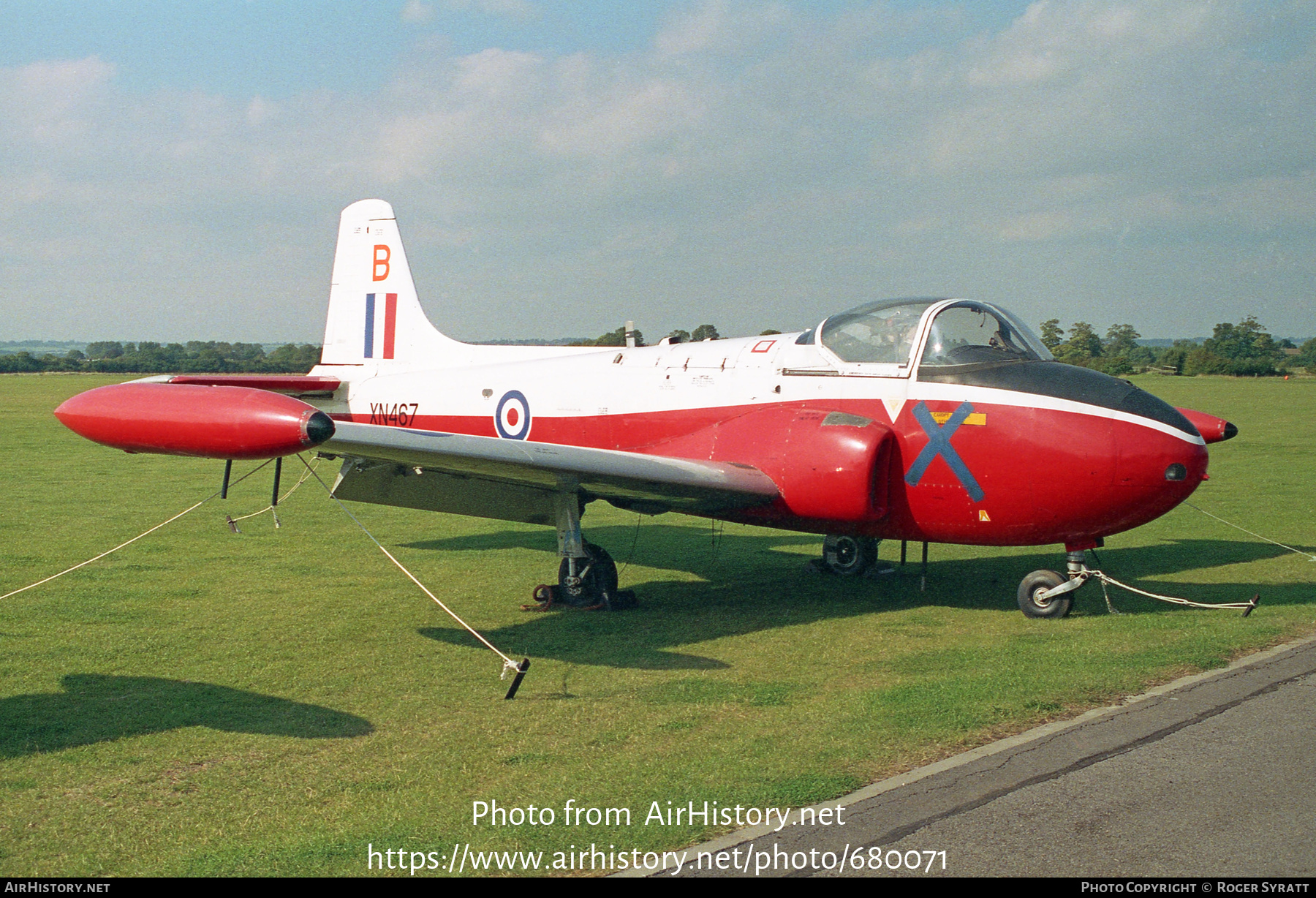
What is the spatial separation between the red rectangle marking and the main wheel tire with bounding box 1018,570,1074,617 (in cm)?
831

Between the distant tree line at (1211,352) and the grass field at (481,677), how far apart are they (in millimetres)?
49469

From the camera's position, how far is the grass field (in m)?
4.59

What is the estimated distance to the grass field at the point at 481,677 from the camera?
4.59 meters

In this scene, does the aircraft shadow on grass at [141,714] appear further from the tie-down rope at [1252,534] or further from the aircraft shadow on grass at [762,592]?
the tie-down rope at [1252,534]

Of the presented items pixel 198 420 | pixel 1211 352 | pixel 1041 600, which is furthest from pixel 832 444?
pixel 1211 352

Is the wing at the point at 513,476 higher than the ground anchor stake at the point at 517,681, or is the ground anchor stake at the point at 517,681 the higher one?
the wing at the point at 513,476

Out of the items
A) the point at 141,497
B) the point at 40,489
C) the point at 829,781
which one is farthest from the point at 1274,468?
the point at 40,489

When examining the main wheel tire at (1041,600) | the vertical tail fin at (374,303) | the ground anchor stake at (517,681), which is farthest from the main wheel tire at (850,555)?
the vertical tail fin at (374,303)

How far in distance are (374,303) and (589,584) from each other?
232 inches

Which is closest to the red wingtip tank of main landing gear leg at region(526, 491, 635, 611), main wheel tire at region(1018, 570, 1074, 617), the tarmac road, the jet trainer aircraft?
the jet trainer aircraft

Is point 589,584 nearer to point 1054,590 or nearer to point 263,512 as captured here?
point 1054,590

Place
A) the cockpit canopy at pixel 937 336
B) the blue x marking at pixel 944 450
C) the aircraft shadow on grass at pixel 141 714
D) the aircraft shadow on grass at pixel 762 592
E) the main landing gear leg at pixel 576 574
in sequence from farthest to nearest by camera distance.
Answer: the main landing gear leg at pixel 576 574, the cockpit canopy at pixel 937 336, the blue x marking at pixel 944 450, the aircraft shadow on grass at pixel 762 592, the aircraft shadow on grass at pixel 141 714

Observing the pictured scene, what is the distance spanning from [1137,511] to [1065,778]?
11.8ft

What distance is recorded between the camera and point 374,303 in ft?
43.0
